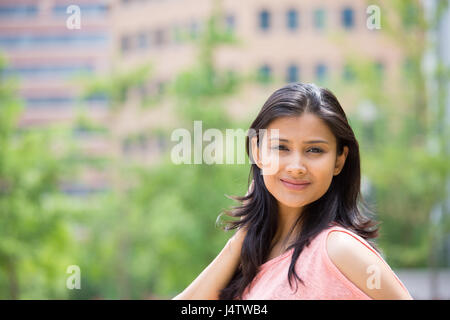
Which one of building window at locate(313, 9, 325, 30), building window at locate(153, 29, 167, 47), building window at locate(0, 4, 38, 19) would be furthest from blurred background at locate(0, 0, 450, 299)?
building window at locate(0, 4, 38, 19)

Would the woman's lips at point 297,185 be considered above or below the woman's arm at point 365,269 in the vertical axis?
above

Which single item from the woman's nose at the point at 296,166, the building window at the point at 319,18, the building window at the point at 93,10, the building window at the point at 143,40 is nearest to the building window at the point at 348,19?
the building window at the point at 319,18

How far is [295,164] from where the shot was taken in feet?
3.17

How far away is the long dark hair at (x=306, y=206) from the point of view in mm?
982

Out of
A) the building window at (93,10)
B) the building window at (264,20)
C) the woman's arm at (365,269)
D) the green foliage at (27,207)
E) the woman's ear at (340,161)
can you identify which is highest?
the building window at (93,10)

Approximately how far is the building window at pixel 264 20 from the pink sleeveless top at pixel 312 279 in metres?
18.5

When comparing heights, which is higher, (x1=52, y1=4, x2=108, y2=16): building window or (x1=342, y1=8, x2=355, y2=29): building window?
(x1=52, y1=4, x2=108, y2=16): building window

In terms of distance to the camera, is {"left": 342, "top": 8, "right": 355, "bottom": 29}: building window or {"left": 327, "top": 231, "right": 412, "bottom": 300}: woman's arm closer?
{"left": 327, "top": 231, "right": 412, "bottom": 300}: woman's arm

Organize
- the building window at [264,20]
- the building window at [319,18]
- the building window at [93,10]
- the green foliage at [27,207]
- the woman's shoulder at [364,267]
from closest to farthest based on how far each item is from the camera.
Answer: the woman's shoulder at [364,267]
the green foliage at [27,207]
the building window at [319,18]
the building window at [264,20]
the building window at [93,10]

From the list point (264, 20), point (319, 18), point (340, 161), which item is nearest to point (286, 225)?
point (340, 161)

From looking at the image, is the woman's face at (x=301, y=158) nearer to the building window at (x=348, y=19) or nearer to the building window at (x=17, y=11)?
the building window at (x=348, y=19)

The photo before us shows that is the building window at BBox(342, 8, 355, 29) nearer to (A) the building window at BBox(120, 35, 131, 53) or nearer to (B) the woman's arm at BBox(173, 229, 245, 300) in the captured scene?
(A) the building window at BBox(120, 35, 131, 53)

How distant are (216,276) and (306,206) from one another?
0.21 metres

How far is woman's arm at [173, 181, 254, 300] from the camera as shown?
1.09 metres
